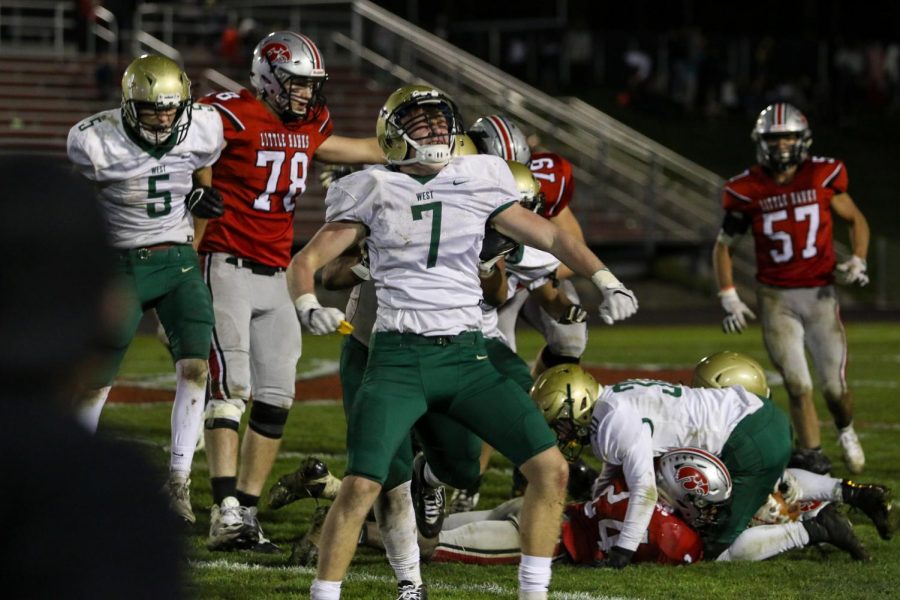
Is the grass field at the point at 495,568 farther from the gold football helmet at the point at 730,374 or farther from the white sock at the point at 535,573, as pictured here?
the gold football helmet at the point at 730,374

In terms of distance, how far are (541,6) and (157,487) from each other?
87.3ft

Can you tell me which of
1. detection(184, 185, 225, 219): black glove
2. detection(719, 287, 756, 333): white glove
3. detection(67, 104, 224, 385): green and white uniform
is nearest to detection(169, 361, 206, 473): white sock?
detection(67, 104, 224, 385): green and white uniform

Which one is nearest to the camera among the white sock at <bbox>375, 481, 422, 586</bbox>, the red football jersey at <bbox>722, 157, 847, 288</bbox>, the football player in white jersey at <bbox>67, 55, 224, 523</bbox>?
the white sock at <bbox>375, 481, 422, 586</bbox>

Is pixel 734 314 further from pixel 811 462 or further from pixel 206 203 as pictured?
pixel 206 203

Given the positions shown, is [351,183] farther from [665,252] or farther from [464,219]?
[665,252]

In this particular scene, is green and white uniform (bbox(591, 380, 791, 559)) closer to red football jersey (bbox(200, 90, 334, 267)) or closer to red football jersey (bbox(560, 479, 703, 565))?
red football jersey (bbox(560, 479, 703, 565))

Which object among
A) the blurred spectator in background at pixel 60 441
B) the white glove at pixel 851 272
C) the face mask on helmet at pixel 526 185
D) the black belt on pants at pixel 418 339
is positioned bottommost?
the white glove at pixel 851 272

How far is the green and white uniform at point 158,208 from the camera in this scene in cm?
555

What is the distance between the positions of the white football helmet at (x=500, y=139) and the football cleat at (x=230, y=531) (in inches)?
70.6

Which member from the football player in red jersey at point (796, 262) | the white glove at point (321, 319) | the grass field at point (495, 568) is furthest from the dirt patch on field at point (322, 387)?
the white glove at point (321, 319)

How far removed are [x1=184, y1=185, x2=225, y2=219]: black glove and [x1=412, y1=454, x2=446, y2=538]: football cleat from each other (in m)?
1.28

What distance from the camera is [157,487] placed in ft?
5.23

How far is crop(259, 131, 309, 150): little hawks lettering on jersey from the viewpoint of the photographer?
5750mm

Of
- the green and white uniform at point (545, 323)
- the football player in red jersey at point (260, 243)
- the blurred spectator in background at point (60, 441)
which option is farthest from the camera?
the green and white uniform at point (545, 323)
